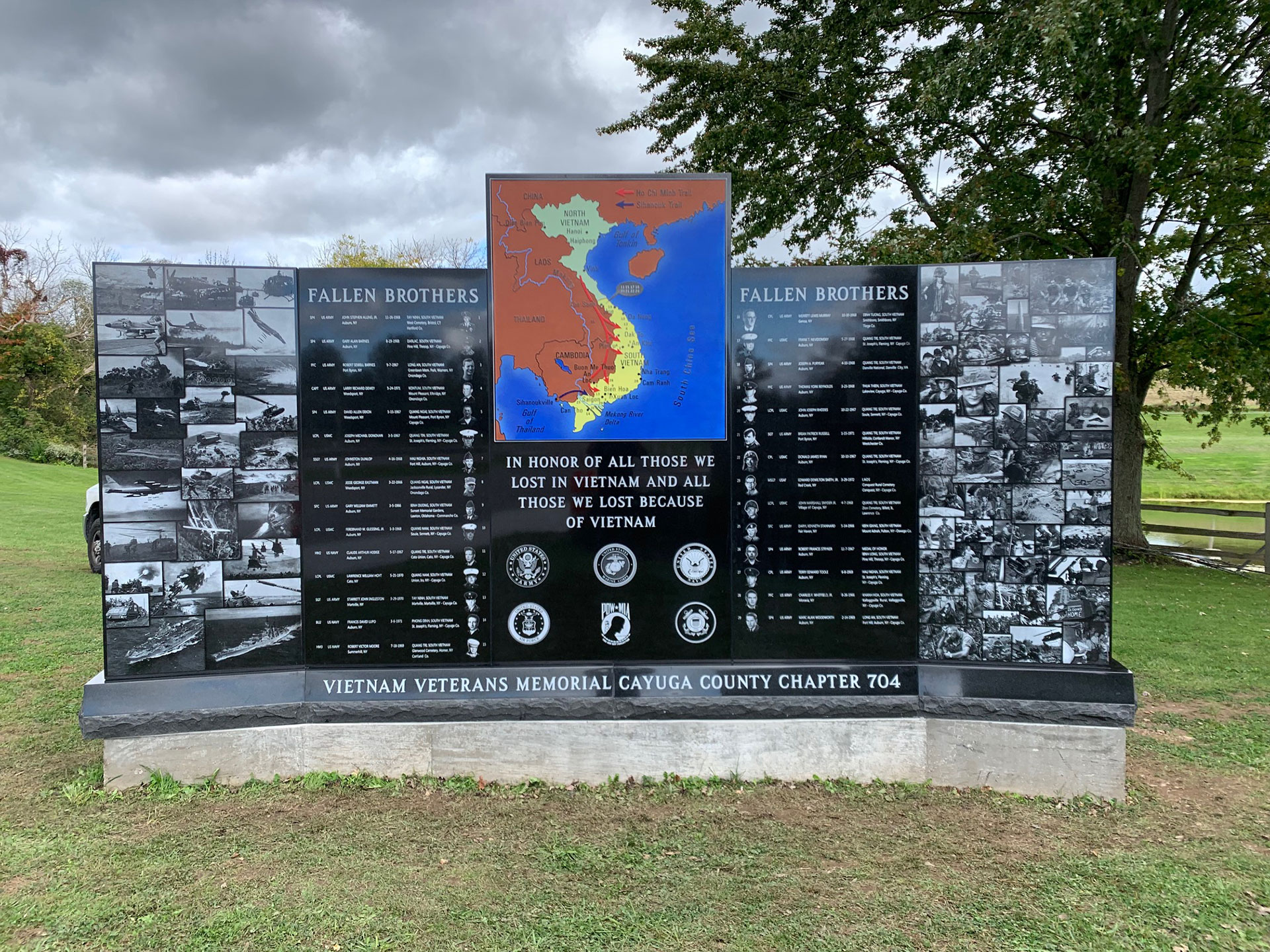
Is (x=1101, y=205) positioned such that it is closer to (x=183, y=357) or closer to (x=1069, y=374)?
(x=1069, y=374)

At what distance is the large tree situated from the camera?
1098 centimetres

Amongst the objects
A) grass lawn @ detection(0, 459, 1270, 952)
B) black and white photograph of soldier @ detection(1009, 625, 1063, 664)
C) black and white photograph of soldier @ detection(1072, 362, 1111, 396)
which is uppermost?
black and white photograph of soldier @ detection(1072, 362, 1111, 396)

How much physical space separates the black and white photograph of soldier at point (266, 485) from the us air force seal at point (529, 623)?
149cm

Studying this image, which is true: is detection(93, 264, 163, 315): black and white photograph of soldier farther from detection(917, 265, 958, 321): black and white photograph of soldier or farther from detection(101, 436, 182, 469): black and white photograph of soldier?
detection(917, 265, 958, 321): black and white photograph of soldier

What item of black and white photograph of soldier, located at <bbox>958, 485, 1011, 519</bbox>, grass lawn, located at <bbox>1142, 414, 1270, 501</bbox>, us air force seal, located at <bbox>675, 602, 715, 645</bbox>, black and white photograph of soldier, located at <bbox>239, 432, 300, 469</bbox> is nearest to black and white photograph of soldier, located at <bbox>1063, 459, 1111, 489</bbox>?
black and white photograph of soldier, located at <bbox>958, 485, 1011, 519</bbox>

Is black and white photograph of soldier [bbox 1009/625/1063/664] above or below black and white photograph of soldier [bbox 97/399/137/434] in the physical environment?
below

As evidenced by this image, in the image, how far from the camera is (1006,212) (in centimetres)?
1285

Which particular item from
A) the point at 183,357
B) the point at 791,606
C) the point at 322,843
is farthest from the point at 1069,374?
the point at 183,357

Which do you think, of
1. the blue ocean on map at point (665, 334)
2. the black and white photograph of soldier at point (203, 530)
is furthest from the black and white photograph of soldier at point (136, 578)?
the blue ocean on map at point (665, 334)

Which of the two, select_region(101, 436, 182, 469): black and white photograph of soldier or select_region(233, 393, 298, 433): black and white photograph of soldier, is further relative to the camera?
select_region(233, 393, 298, 433): black and white photograph of soldier

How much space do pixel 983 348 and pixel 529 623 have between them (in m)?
3.18

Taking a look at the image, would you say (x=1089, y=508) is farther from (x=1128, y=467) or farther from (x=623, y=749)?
(x=1128, y=467)

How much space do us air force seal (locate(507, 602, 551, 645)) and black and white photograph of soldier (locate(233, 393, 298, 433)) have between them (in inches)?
68.4

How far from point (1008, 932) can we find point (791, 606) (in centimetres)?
198
